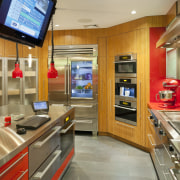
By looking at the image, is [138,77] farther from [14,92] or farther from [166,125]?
[14,92]

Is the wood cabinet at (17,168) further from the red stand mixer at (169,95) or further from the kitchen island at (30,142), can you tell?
the red stand mixer at (169,95)

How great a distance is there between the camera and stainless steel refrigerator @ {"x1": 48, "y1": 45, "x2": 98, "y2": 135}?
458cm

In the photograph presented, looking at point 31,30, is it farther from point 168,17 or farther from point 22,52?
point 22,52

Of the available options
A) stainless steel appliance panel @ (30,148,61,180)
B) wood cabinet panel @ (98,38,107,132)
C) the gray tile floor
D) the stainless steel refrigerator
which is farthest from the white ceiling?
the gray tile floor

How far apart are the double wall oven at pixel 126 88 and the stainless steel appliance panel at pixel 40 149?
2065 mm

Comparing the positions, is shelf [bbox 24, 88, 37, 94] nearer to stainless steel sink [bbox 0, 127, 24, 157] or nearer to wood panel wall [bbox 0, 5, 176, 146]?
wood panel wall [bbox 0, 5, 176, 146]

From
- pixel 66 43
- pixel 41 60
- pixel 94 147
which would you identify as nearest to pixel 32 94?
pixel 41 60

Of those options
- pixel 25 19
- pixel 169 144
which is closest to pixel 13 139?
pixel 25 19

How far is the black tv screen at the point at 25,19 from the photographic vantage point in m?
1.60

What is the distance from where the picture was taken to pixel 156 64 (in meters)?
3.57

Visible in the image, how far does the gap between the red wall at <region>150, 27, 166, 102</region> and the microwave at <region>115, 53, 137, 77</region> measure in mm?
368

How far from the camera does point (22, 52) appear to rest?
4.75m

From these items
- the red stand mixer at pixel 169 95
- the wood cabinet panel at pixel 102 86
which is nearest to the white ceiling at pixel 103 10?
the wood cabinet panel at pixel 102 86

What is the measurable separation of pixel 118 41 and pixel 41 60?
1.98 meters
